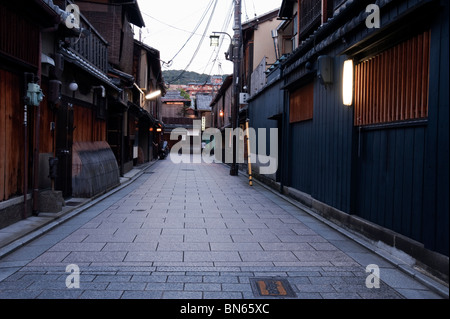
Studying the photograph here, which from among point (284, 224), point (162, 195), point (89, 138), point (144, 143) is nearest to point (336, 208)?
point (284, 224)

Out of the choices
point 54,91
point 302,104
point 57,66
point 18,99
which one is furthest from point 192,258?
point 302,104

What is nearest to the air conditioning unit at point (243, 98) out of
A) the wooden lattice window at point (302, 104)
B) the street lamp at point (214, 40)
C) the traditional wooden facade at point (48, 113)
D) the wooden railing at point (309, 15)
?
the street lamp at point (214, 40)

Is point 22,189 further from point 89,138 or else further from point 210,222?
point 89,138

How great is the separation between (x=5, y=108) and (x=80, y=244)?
3428 mm

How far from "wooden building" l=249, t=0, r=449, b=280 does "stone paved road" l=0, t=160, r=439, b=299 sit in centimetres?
78

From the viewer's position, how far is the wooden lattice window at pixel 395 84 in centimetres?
595

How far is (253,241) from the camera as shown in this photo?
7.75 m

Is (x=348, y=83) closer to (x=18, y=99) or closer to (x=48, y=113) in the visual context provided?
(x=18, y=99)

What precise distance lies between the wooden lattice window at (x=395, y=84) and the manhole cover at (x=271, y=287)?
346 cm

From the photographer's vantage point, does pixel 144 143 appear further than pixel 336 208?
Yes

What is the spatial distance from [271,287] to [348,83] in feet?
17.5

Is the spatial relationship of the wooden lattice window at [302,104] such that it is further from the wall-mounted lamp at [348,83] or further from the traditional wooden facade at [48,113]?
the traditional wooden facade at [48,113]

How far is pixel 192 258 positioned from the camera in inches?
255

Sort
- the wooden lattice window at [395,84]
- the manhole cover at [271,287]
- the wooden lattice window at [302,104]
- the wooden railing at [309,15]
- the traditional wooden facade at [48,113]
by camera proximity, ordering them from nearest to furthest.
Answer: the manhole cover at [271,287], the wooden lattice window at [395,84], the traditional wooden facade at [48,113], the wooden lattice window at [302,104], the wooden railing at [309,15]
